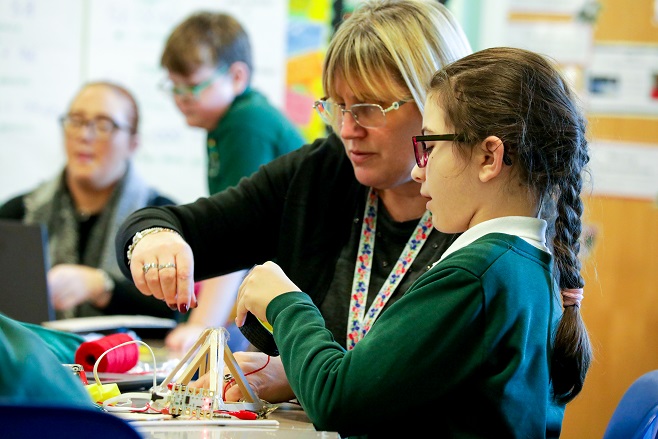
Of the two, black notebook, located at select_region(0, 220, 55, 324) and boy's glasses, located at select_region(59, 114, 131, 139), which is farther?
boy's glasses, located at select_region(59, 114, 131, 139)

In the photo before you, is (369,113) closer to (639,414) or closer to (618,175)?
(639,414)

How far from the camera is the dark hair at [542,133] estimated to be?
1229mm

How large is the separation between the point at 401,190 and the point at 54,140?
2893mm

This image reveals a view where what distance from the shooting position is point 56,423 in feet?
2.38

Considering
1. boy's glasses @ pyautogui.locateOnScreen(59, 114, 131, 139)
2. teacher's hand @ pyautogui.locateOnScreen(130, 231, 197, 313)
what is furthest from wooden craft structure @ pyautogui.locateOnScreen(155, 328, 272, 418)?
boy's glasses @ pyautogui.locateOnScreen(59, 114, 131, 139)

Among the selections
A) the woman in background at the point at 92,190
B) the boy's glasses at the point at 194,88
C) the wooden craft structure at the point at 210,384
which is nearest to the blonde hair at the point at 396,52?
the wooden craft structure at the point at 210,384

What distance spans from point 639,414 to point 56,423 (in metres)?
0.89

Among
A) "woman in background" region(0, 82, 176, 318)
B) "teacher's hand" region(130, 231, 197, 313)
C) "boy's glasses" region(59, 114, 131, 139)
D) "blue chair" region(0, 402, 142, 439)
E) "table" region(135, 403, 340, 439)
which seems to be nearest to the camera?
"blue chair" region(0, 402, 142, 439)

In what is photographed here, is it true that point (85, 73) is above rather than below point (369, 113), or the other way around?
below

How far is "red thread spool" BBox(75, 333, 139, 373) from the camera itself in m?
1.56

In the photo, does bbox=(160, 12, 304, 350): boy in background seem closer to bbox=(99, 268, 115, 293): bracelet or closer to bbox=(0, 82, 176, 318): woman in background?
bbox=(99, 268, 115, 293): bracelet

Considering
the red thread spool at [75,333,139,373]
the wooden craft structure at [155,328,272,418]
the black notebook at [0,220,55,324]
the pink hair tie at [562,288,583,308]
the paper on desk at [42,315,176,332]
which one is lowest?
the paper on desk at [42,315,176,332]

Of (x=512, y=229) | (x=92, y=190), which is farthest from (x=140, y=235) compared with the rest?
(x=92, y=190)

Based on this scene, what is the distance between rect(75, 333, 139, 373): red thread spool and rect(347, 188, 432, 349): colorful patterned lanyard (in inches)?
16.2
